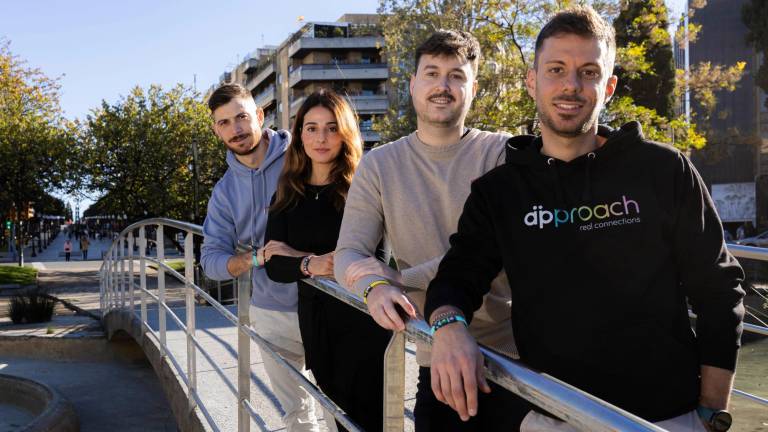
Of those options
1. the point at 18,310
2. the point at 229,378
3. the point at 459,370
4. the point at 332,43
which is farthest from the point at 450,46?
the point at 332,43

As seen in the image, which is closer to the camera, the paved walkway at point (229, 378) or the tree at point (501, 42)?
the paved walkway at point (229, 378)

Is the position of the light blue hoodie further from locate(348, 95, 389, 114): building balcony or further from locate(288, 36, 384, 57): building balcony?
locate(288, 36, 384, 57): building balcony

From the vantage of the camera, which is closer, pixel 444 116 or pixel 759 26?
pixel 444 116

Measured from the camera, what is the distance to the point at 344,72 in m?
63.4

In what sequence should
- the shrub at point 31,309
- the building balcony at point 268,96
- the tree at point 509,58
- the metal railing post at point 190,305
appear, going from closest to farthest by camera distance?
the metal railing post at point 190,305, the shrub at point 31,309, the tree at point 509,58, the building balcony at point 268,96

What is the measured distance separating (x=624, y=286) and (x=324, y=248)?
5.05ft

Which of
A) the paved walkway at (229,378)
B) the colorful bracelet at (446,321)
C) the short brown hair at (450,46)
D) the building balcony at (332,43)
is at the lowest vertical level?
the paved walkway at (229,378)

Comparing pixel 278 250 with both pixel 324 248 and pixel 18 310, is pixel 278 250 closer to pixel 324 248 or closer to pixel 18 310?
pixel 324 248

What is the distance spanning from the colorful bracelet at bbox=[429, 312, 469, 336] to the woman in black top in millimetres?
1036

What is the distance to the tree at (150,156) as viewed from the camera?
29.4 metres

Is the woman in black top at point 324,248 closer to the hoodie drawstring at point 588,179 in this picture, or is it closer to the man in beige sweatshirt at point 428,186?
the man in beige sweatshirt at point 428,186

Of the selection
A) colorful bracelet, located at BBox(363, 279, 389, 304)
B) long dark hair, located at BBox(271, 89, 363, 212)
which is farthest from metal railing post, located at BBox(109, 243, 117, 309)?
colorful bracelet, located at BBox(363, 279, 389, 304)

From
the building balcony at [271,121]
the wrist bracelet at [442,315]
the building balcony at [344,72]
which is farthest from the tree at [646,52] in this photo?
the building balcony at [271,121]

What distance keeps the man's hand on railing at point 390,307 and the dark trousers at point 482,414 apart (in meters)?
0.34
